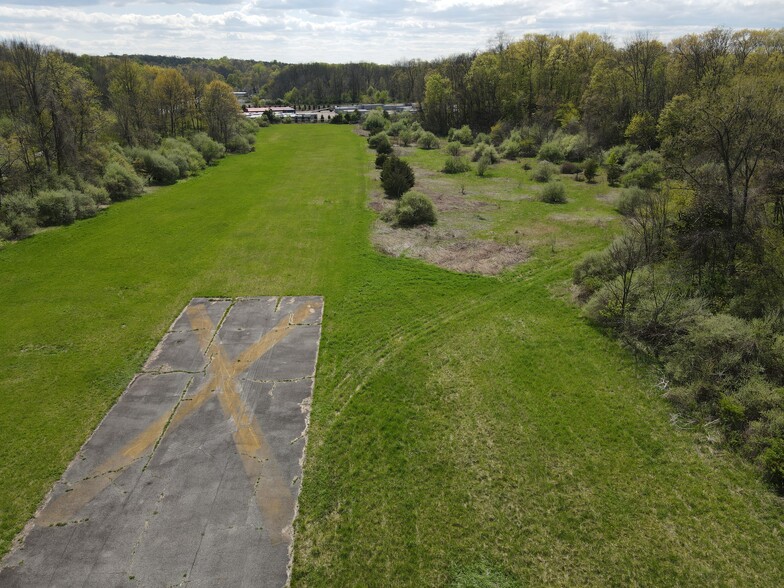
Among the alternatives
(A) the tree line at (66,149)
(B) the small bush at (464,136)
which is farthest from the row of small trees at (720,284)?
(B) the small bush at (464,136)

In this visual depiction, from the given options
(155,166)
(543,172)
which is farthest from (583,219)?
(155,166)

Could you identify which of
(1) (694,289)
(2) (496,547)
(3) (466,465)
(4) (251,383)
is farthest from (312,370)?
(1) (694,289)

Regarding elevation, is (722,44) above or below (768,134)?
above

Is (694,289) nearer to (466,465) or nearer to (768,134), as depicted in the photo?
(768,134)

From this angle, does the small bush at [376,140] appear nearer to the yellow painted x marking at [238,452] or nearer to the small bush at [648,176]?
the small bush at [648,176]

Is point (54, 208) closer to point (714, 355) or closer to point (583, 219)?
point (583, 219)

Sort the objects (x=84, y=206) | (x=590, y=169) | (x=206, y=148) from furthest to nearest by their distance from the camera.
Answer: (x=206, y=148), (x=590, y=169), (x=84, y=206)

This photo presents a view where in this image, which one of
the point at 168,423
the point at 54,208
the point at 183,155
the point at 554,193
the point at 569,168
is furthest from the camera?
the point at 569,168
